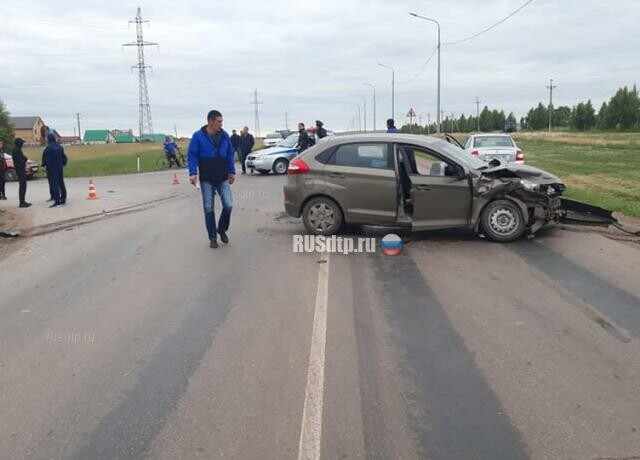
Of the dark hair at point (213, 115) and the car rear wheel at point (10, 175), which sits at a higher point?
the dark hair at point (213, 115)

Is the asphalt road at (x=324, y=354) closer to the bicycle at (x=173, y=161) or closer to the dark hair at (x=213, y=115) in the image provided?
the dark hair at (x=213, y=115)

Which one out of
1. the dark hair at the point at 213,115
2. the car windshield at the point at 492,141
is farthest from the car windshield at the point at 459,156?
the car windshield at the point at 492,141

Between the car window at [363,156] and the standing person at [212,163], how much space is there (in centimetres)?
168

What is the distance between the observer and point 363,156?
897 centimetres

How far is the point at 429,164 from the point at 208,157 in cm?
334

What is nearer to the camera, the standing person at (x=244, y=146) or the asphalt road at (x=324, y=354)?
the asphalt road at (x=324, y=354)

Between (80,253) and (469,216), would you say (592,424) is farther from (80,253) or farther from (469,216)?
(80,253)

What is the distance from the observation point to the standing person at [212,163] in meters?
8.44

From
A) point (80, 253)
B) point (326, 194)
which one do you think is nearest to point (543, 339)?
point (326, 194)

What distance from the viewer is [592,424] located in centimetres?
340

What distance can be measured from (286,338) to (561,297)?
2907 mm

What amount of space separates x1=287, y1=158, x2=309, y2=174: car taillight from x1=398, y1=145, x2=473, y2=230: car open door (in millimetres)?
1636

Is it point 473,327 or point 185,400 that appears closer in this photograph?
point 185,400

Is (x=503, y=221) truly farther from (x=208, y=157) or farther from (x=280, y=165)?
(x=280, y=165)
